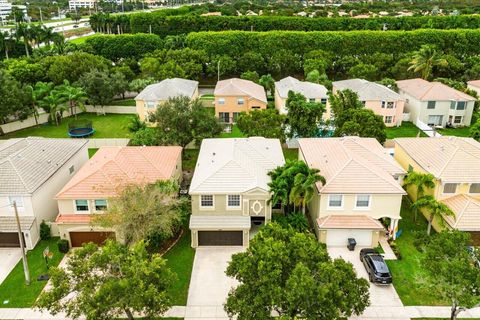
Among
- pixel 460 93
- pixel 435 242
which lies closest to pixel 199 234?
pixel 435 242

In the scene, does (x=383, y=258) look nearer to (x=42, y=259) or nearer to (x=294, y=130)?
(x=294, y=130)

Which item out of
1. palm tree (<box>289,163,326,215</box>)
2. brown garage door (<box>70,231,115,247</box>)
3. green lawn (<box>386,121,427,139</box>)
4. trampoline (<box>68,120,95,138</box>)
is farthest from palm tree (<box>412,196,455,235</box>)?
trampoline (<box>68,120,95,138</box>)

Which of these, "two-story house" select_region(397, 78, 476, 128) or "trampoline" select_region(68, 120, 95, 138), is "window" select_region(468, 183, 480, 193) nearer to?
"two-story house" select_region(397, 78, 476, 128)

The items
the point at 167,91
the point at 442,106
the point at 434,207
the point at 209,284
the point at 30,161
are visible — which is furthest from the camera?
the point at 167,91

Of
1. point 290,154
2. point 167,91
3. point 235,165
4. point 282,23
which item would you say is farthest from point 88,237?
point 282,23

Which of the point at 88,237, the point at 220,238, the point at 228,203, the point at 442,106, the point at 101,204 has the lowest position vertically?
the point at 220,238

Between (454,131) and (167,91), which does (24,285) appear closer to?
(167,91)
